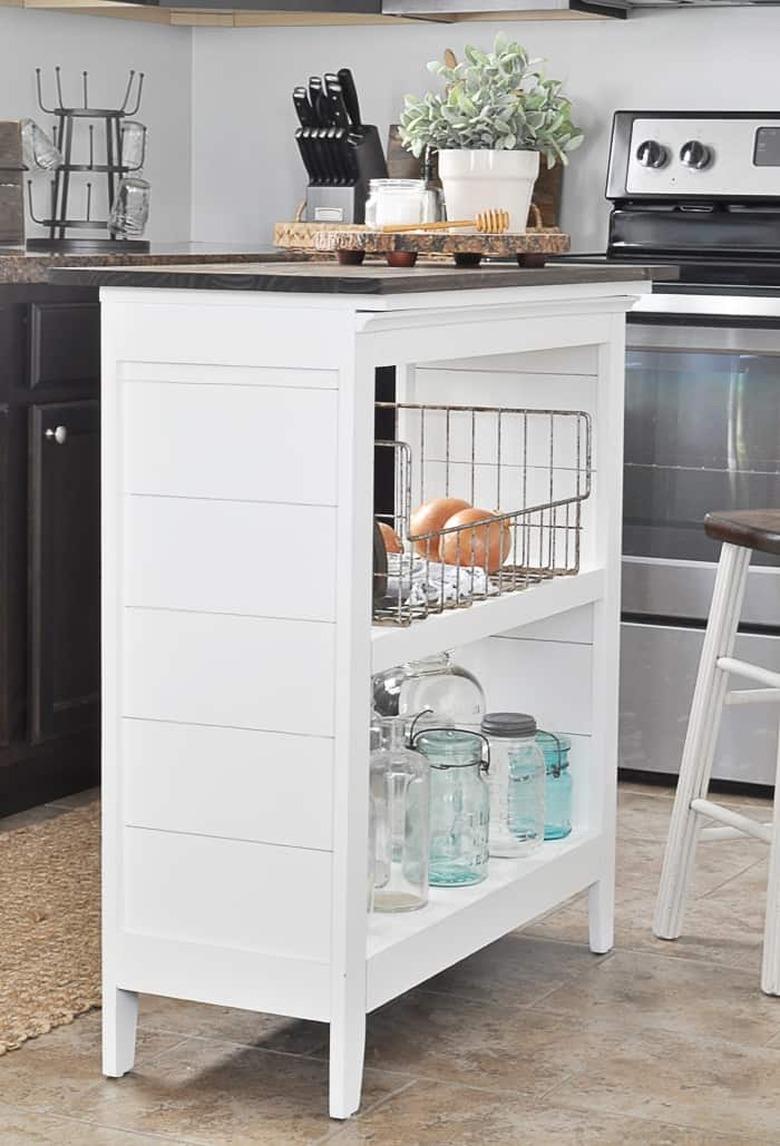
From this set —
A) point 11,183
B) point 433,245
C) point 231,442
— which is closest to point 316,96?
point 11,183

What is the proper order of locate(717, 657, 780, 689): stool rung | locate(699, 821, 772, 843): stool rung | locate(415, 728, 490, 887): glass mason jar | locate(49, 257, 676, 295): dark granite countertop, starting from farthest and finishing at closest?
locate(699, 821, 772, 843): stool rung < locate(717, 657, 780, 689): stool rung < locate(415, 728, 490, 887): glass mason jar < locate(49, 257, 676, 295): dark granite countertop

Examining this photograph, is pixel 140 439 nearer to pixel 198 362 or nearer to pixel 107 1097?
pixel 198 362

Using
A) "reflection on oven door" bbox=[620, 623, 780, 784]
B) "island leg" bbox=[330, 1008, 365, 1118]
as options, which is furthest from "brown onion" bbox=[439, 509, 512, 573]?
"reflection on oven door" bbox=[620, 623, 780, 784]

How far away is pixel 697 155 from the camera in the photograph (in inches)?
150

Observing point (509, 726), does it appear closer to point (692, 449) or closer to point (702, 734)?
point (702, 734)

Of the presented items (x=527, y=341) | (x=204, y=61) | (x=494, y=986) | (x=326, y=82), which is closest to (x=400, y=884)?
(x=494, y=986)

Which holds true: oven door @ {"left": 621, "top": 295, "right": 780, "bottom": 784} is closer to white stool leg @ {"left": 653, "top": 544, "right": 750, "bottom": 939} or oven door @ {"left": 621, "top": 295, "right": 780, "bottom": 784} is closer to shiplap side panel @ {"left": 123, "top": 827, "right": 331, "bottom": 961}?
white stool leg @ {"left": 653, "top": 544, "right": 750, "bottom": 939}

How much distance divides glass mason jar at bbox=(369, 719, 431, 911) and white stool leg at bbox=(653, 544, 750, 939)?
535 mm

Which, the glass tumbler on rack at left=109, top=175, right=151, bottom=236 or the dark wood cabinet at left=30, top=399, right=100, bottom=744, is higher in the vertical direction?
the glass tumbler on rack at left=109, top=175, right=151, bottom=236

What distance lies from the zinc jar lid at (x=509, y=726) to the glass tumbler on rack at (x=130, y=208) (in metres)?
1.74

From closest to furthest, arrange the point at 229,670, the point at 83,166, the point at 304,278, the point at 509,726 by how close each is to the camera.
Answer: the point at 304,278, the point at 229,670, the point at 509,726, the point at 83,166

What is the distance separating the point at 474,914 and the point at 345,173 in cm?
218

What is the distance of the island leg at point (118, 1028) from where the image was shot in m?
2.16

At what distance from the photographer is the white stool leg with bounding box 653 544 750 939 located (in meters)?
2.68
